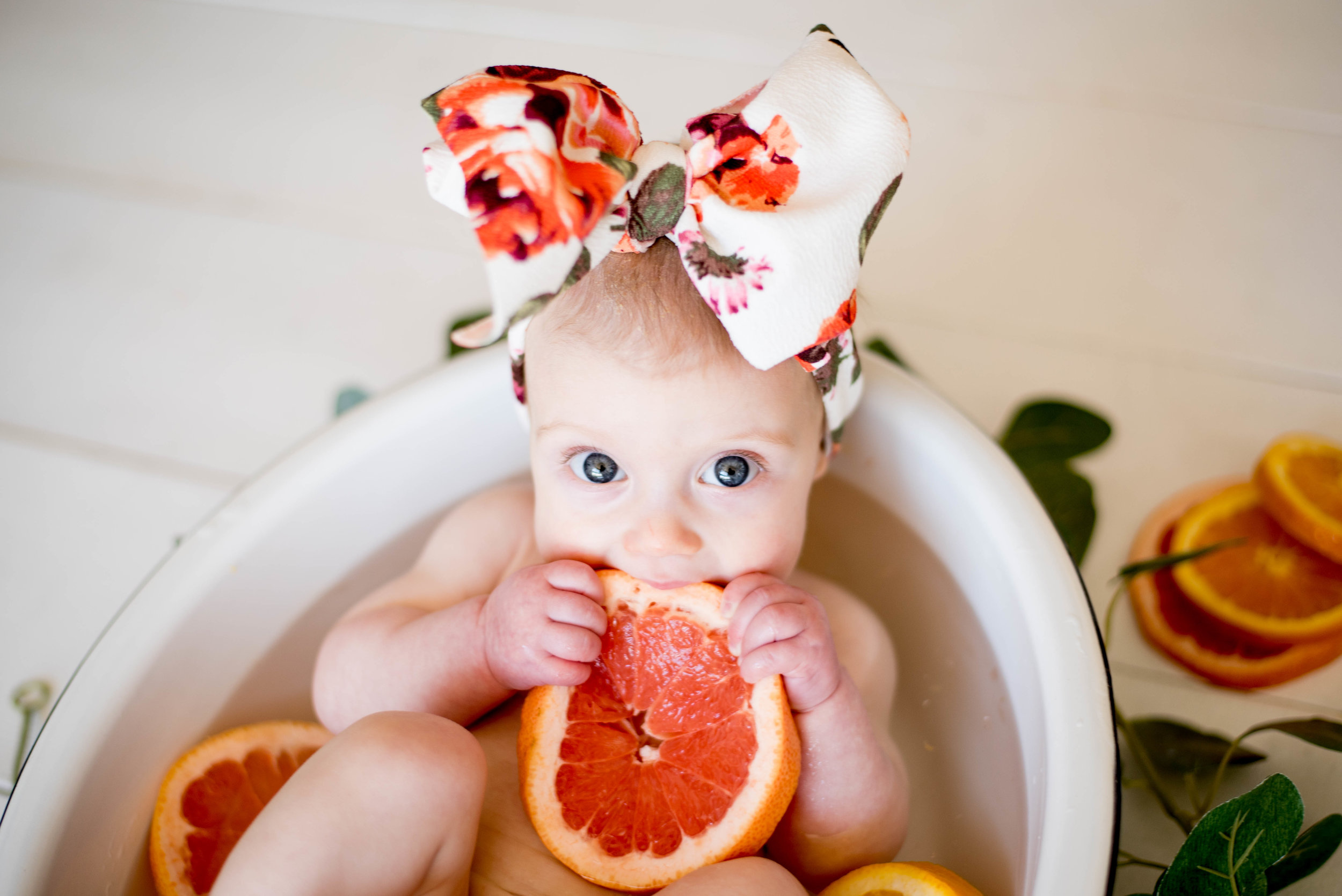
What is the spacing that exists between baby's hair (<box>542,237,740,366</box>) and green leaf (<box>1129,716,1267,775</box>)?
2.09 feet

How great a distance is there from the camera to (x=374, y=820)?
70 cm

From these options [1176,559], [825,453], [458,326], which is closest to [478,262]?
[458,326]

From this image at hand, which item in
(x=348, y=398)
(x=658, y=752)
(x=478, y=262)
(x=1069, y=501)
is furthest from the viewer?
(x=478, y=262)

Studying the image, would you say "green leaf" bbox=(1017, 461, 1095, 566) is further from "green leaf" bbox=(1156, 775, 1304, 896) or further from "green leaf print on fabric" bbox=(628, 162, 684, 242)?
"green leaf print on fabric" bbox=(628, 162, 684, 242)

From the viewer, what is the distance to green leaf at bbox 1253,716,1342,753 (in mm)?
894

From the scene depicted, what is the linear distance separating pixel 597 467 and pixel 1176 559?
637 millimetres

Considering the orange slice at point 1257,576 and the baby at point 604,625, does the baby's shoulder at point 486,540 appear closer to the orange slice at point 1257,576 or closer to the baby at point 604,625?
the baby at point 604,625

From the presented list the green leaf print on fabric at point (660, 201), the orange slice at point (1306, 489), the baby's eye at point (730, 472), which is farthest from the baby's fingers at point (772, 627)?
the orange slice at point (1306, 489)

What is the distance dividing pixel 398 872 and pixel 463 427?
0.46 metres

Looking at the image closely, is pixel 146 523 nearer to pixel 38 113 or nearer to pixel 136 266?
pixel 136 266

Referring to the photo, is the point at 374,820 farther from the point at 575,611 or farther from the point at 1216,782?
the point at 1216,782

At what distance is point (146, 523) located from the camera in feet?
4.21

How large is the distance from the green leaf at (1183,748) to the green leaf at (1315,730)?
0.05 m

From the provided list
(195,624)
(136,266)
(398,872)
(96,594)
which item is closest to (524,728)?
(398,872)
